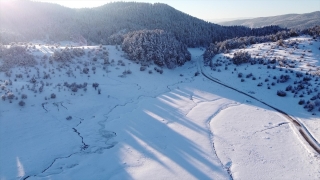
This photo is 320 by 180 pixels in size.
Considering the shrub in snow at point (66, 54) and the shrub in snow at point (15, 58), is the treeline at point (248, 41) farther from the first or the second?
the shrub in snow at point (15, 58)

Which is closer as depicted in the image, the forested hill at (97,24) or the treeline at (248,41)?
the treeline at (248,41)

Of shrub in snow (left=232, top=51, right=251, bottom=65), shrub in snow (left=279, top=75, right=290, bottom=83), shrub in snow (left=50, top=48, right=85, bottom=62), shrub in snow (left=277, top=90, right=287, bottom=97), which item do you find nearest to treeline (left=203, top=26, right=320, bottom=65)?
shrub in snow (left=232, top=51, right=251, bottom=65)

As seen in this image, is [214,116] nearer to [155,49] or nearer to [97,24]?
[155,49]

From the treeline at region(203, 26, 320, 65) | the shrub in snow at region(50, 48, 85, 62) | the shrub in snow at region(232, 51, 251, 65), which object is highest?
the shrub in snow at region(50, 48, 85, 62)

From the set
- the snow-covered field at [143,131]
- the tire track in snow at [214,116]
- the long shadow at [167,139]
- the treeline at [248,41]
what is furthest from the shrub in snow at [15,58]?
the treeline at [248,41]

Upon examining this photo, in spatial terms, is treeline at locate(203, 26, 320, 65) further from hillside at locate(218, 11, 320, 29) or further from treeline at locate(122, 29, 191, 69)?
hillside at locate(218, 11, 320, 29)
